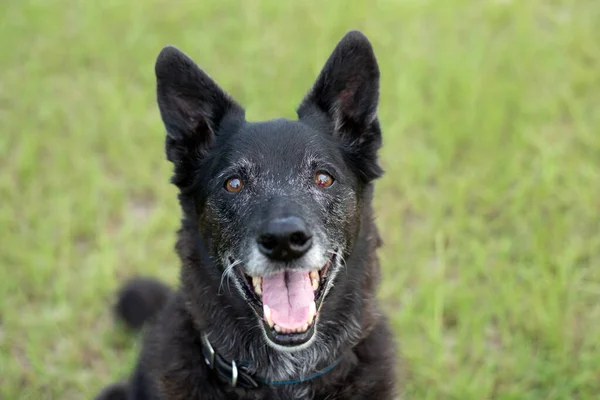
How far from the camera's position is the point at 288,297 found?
289 centimetres

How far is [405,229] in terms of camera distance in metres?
5.16

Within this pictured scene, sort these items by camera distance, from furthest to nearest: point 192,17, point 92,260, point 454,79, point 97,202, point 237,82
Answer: point 192,17, point 237,82, point 454,79, point 97,202, point 92,260

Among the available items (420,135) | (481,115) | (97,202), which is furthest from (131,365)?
(481,115)

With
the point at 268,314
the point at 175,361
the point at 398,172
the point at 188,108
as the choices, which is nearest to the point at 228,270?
the point at 268,314

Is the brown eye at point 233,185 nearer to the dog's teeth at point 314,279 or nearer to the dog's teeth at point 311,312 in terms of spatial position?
the dog's teeth at point 314,279

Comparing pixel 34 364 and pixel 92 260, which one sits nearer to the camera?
pixel 34 364

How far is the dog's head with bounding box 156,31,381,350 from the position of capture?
281 cm

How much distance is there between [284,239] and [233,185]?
51 cm

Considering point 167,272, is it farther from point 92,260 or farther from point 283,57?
point 283,57

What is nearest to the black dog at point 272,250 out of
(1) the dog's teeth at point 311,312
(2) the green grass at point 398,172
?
(1) the dog's teeth at point 311,312

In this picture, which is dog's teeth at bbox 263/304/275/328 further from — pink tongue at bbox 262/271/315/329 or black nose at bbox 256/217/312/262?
black nose at bbox 256/217/312/262

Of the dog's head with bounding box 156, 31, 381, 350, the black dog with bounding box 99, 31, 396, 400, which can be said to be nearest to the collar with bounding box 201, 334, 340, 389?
the black dog with bounding box 99, 31, 396, 400

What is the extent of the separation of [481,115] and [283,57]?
228 centimetres

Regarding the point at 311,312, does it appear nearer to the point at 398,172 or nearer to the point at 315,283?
the point at 315,283
